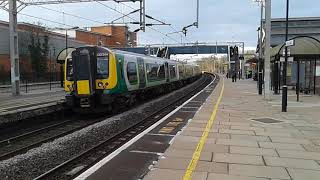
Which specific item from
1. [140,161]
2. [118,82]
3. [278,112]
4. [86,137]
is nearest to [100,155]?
[140,161]

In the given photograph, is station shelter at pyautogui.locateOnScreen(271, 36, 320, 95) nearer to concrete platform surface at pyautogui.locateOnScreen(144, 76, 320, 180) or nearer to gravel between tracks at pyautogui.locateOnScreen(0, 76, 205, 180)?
concrete platform surface at pyautogui.locateOnScreen(144, 76, 320, 180)

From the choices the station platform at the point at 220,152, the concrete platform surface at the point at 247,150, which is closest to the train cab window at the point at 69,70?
the station platform at the point at 220,152

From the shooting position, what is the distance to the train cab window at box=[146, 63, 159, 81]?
26.0 m

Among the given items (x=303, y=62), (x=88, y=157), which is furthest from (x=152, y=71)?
(x=88, y=157)

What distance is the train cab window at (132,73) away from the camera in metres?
20.8

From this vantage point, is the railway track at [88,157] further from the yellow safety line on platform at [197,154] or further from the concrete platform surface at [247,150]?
the yellow safety line on platform at [197,154]

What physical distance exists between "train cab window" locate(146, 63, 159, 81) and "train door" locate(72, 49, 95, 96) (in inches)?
301

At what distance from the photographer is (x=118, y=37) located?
10744 cm

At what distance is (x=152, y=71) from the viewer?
27.4 m

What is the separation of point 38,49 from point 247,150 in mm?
52848

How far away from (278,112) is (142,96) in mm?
9028

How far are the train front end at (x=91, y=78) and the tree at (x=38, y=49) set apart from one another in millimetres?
40662

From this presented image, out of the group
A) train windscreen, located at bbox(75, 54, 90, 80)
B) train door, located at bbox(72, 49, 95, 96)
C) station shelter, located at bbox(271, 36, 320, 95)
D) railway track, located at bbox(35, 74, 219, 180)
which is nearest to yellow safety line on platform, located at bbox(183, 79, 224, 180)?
railway track, located at bbox(35, 74, 219, 180)

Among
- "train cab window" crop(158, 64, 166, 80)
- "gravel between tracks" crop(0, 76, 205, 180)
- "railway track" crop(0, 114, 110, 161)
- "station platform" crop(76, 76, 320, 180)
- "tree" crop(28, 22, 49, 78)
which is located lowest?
"railway track" crop(0, 114, 110, 161)
